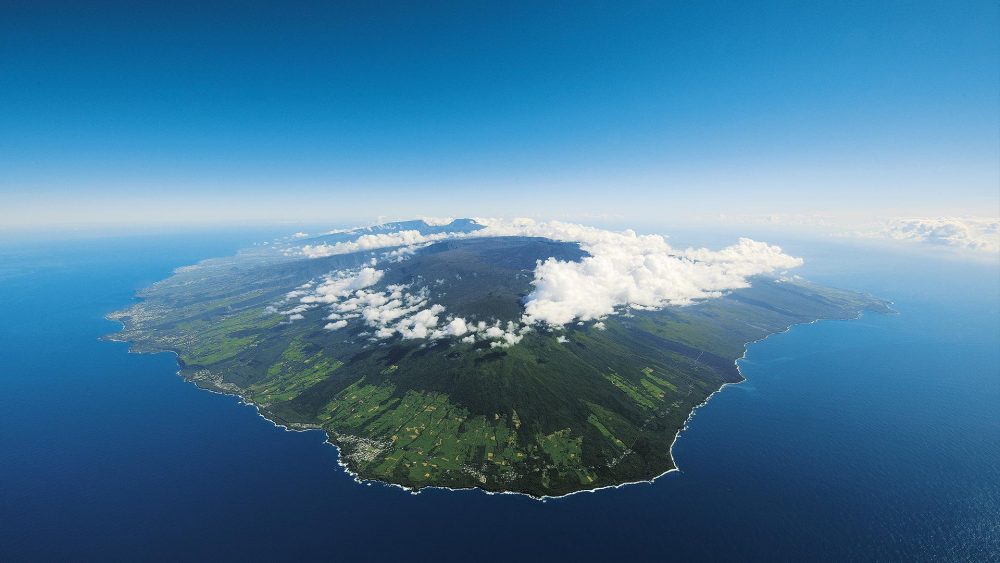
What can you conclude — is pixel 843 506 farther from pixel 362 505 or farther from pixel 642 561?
pixel 362 505

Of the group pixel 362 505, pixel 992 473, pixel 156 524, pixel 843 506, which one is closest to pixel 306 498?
pixel 362 505

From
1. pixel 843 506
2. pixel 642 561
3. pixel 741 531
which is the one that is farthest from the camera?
pixel 843 506

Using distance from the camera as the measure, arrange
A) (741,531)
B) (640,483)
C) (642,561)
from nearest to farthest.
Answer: (642,561)
(741,531)
(640,483)

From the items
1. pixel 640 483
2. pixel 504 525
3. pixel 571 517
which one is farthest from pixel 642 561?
pixel 504 525

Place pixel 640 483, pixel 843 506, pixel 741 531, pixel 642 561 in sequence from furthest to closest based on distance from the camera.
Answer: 1. pixel 640 483
2. pixel 843 506
3. pixel 741 531
4. pixel 642 561

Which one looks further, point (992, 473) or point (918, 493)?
point (992, 473)

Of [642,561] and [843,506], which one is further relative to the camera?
[843,506]

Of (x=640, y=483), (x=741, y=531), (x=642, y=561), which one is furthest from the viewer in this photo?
(x=640, y=483)

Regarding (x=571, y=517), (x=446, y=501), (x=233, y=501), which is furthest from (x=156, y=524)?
(x=571, y=517)

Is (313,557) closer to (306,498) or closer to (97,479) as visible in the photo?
(306,498)
